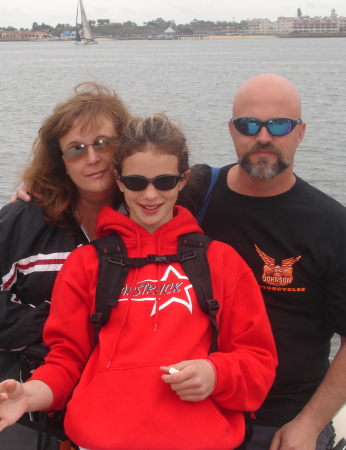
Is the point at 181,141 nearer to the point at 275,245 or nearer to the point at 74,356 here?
the point at 275,245

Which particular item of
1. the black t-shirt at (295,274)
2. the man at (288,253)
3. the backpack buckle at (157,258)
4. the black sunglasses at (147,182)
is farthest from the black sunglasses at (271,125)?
the backpack buckle at (157,258)

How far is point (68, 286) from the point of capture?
257cm

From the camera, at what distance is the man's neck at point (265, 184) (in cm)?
308

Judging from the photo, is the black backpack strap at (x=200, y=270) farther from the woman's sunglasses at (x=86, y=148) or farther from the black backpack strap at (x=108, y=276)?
the woman's sunglasses at (x=86, y=148)

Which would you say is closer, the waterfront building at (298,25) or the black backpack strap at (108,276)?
the black backpack strap at (108,276)

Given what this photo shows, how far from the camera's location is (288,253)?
3.01m

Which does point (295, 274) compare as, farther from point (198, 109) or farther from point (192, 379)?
point (198, 109)

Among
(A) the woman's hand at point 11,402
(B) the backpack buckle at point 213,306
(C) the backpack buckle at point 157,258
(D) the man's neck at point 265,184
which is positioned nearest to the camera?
(A) the woman's hand at point 11,402

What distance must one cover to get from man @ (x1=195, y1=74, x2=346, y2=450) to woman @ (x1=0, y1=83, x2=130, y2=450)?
76 centimetres

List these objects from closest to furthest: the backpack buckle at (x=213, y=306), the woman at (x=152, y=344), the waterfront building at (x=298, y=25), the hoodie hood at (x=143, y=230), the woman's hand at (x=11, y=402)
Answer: the woman's hand at (x=11, y=402) < the woman at (x=152, y=344) < the backpack buckle at (x=213, y=306) < the hoodie hood at (x=143, y=230) < the waterfront building at (x=298, y=25)

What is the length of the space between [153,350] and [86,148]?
1.20 m

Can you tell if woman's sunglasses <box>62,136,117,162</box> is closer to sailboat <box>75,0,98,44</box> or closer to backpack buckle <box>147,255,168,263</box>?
backpack buckle <box>147,255,168,263</box>

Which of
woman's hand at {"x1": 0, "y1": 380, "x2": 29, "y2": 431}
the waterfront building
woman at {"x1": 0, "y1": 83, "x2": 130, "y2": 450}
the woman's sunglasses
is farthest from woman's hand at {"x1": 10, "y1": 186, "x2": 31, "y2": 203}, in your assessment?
the waterfront building

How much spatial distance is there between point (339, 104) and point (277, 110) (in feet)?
78.8
